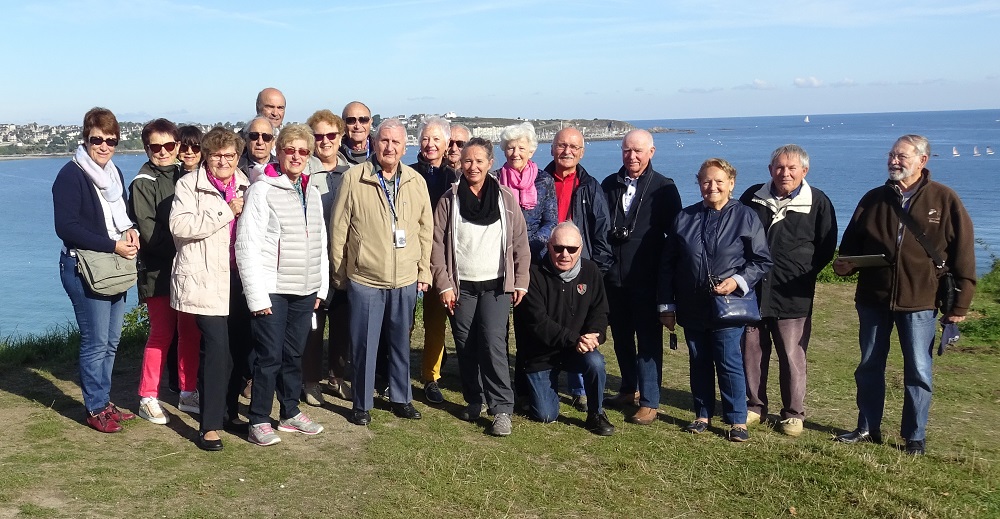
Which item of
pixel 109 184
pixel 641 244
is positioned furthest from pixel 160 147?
pixel 641 244

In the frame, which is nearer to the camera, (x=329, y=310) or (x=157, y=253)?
(x=157, y=253)

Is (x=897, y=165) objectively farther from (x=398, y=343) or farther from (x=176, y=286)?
(x=176, y=286)

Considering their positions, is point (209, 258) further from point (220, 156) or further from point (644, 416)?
point (644, 416)

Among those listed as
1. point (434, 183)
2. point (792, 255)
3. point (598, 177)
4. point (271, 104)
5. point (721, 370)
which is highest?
point (271, 104)

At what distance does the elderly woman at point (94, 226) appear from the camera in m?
4.91

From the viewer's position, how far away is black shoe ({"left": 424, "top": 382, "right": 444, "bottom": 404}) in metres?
6.21

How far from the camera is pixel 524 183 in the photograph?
5773 millimetres

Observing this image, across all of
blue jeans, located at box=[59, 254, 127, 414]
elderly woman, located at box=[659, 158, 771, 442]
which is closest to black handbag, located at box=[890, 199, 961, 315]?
elderly woman, located at box=[659, 158, 771, 442]

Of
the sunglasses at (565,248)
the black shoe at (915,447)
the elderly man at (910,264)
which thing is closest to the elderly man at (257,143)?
the sunglasses at (565,248)

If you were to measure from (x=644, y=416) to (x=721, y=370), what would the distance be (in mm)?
686

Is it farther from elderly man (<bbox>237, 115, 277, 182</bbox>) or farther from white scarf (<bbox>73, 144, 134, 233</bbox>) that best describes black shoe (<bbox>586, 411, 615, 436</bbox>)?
white scarf (<bbox>73, 144, 134, 233</bbox>)

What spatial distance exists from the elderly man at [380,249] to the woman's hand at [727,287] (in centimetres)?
192

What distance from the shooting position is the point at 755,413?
19.2 feet

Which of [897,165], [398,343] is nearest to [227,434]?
[398,343]
